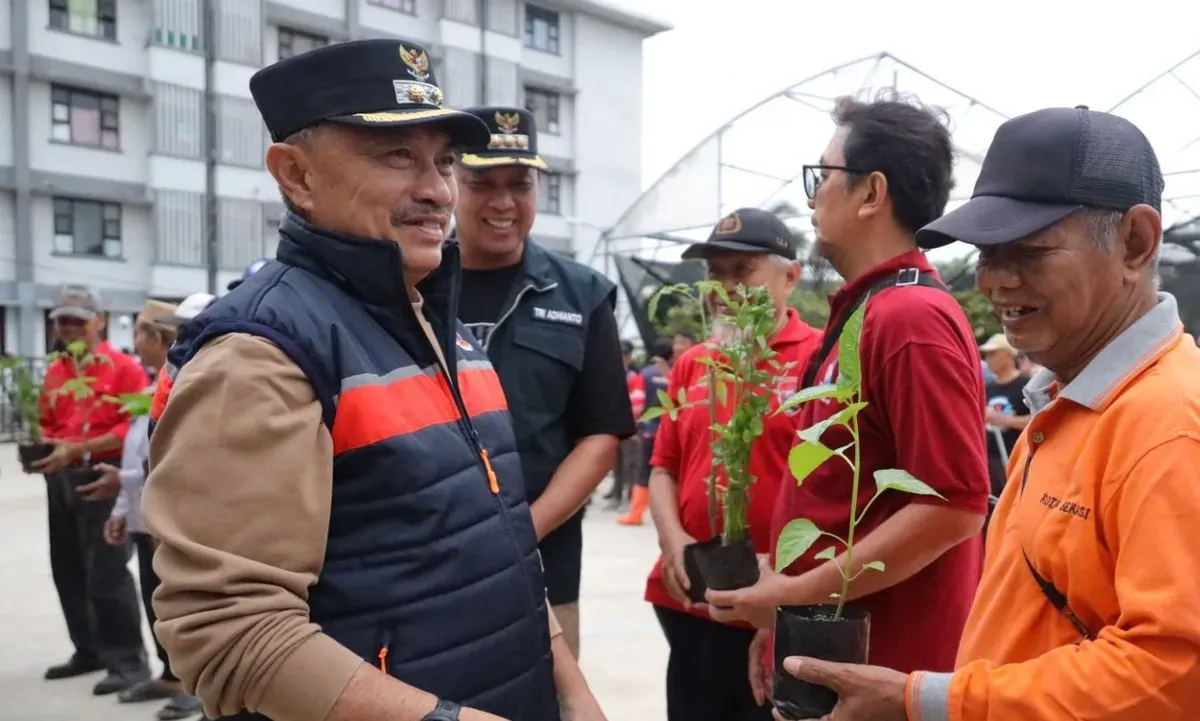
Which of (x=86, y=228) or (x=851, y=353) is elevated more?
(x=86, y=228)

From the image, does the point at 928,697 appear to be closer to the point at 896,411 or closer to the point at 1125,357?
the point at 1125,357

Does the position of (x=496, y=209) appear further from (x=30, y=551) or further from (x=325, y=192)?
(x=30, y=551)

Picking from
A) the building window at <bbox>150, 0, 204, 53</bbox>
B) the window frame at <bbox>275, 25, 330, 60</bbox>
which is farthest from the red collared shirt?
the window frame at <bbox>275, 25, 330, 60</bbox>

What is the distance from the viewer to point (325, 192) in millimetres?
1414

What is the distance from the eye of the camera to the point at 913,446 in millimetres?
1681

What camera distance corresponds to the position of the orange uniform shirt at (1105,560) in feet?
3.40

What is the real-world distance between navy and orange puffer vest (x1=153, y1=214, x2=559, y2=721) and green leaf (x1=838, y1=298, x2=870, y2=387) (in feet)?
1.98

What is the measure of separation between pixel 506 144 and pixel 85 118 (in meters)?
21.8

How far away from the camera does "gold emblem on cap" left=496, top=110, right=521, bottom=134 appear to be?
2.47 m

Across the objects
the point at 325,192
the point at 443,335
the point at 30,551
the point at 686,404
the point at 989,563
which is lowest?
the point at 30,551

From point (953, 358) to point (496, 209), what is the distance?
126 centimetres

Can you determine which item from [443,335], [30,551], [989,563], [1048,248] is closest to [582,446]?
[443,335]

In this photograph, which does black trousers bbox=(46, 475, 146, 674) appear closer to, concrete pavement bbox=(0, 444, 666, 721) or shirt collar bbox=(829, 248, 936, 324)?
concrete pavement bbox=(0, 444, 666, 721)

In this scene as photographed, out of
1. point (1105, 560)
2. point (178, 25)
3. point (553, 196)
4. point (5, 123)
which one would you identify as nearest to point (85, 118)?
point (5, 123)
